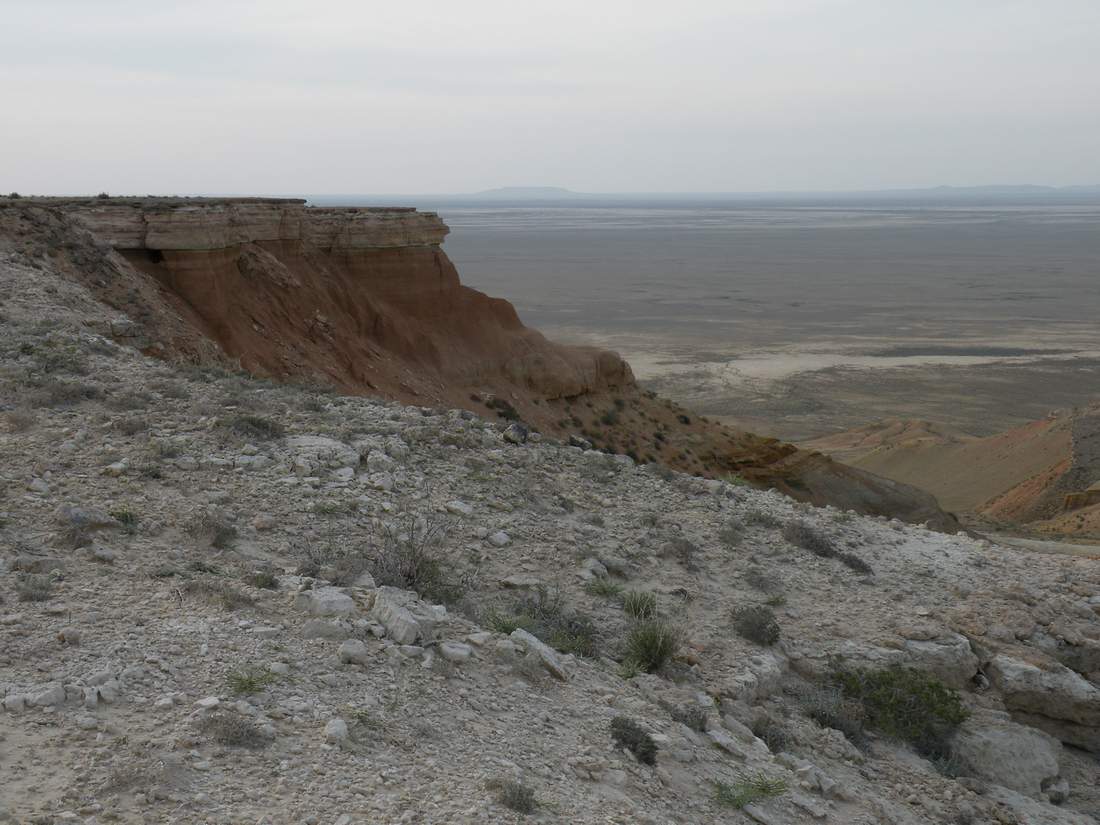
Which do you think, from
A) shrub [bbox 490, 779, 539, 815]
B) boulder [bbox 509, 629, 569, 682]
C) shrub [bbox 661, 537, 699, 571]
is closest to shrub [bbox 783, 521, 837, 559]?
shrub [bbox 661, 537, 699, 571]

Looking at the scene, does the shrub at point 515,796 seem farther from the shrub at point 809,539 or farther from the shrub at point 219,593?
the shrub at point 809,539

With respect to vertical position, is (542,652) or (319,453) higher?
(319,453)

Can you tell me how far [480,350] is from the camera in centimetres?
2719

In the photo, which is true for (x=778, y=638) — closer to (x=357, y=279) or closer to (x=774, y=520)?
(x=774, y=520)

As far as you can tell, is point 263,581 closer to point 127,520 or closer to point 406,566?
point 406,566

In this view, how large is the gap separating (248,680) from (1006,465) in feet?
105

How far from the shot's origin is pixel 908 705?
8.84 metres

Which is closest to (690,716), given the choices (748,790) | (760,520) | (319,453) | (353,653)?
(748,790)

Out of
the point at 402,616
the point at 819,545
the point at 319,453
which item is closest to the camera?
the point at 402,616

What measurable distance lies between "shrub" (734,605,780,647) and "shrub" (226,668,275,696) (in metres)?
4.64

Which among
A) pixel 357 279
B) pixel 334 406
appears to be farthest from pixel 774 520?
pixel 357 279

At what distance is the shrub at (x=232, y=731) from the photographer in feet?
17.7

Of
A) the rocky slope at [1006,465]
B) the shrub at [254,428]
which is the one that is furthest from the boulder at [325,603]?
the rocky slope at [1006,465]

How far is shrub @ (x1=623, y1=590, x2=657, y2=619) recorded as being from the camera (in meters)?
8.91
